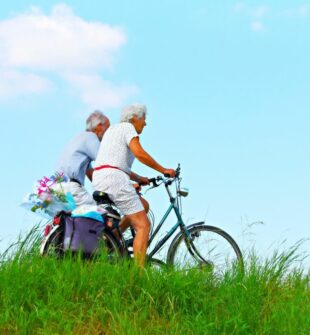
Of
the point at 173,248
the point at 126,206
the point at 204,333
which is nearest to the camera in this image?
the point at 204,333

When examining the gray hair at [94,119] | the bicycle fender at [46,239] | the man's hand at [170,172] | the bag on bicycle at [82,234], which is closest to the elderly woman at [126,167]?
the man's hand at [170,172]

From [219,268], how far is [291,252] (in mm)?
845

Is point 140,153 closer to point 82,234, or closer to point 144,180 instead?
point 144,180

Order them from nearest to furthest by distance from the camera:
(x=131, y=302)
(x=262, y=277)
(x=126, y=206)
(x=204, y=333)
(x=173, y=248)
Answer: (x=204, y=333), (x=131, y=302), (x=262, y=277), (x=126, y=206), (x=173, y=248)

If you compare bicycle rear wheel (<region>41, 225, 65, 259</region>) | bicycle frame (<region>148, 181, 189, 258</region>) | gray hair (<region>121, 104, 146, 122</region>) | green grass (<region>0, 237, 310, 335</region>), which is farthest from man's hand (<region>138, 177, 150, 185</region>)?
green grass (<region>0, 237, 310, 335</region>)

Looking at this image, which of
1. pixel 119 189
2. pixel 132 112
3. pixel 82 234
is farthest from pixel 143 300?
pixel 132 112

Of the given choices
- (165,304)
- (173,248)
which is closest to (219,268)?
(173,248)

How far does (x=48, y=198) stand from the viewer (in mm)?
10391


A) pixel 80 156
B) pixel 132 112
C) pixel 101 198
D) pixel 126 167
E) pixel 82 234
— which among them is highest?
pixel 132 112

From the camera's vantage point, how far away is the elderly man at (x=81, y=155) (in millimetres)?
10539

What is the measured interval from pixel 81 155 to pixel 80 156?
0.08 feet

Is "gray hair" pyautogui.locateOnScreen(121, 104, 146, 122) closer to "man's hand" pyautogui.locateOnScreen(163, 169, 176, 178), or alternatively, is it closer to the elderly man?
"man's hand" pyautogui.locateOnScreen(163, 169, 176, 178)

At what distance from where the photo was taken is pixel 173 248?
10477mm

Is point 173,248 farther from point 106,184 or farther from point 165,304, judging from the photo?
point 165,304
